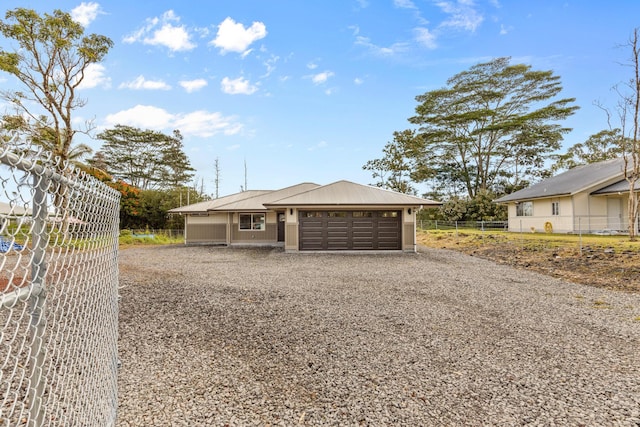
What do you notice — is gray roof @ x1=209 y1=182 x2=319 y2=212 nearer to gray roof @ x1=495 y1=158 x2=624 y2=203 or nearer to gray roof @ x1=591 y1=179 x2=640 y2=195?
gray roof @ x1=495 y1=158 x2=624 y2=203

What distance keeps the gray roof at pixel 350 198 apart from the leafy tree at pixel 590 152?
30.0 meters

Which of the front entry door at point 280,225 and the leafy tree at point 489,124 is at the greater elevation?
the leafy tree at point 489,124

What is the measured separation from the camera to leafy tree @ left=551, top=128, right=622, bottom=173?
36125 mm

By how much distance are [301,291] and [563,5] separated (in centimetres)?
1447

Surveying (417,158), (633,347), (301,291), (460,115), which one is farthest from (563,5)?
(417,158)

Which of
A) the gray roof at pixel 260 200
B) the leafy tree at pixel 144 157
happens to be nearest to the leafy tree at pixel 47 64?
the gray roof at pixel 260 200

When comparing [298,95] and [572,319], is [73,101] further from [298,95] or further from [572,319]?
[572,319]

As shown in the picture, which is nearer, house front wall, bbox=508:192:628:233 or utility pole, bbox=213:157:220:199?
house front wall, bbox=508:192:628:233

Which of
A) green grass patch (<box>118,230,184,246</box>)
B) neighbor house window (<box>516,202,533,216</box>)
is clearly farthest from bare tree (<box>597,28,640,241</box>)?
green grass patch (<box>118,230,184,246</box>)

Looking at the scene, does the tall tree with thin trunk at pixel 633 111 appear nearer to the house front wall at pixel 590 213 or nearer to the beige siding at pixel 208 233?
the house front wall at pixel 590 213

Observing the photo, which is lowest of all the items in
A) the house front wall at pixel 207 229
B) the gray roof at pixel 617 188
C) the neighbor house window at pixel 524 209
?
the house front wall at pixel 207 229

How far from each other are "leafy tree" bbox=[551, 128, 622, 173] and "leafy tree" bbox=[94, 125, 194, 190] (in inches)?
1657

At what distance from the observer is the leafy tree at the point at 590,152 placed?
36125mm

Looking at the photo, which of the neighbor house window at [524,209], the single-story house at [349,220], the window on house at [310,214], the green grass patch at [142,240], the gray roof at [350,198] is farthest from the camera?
the neighbor house window at [524,209]
